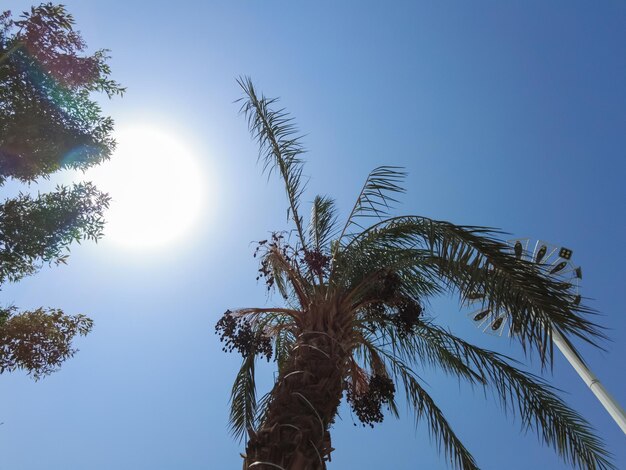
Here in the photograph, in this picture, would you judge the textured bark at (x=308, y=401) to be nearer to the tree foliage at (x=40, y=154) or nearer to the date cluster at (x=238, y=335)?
the date cluster at (x=238, y=335)

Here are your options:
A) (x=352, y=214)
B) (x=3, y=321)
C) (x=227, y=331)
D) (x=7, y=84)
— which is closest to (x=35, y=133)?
(x=7, y=84)

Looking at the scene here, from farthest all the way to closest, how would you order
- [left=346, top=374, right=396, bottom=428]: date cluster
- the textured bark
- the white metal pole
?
1. the white metal pole
2. [left=346, top=374, right=396, bottom=428]: date cluster
3. the textured bark

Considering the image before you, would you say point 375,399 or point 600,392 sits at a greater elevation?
point 600,392

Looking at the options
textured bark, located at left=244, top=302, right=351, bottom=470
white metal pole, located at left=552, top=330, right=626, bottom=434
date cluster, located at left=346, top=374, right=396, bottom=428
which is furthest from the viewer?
white metal pole, located at left=552, top=330, right=626, bottom=434

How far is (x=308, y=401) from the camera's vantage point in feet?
12.5

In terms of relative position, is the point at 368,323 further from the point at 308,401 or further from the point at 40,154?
the point at 40,154

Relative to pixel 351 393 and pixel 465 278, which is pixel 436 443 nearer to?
pixel 351 393

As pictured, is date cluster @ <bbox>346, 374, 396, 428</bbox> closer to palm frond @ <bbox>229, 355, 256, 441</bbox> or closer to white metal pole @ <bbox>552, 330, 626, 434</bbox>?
palm frond @ <bbox>229, 355, 256, 441</bbox>

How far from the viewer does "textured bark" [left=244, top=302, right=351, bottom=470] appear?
3.39 meters

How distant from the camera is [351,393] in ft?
20.1

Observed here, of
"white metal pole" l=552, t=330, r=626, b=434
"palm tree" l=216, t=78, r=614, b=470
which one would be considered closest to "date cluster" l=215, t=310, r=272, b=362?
"palm tree" l=216, t=78, r=614, b=470

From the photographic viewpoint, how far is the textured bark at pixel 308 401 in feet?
11.1

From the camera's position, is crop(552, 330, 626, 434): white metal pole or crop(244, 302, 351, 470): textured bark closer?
crop(244, 302, 351, 470): textured bark

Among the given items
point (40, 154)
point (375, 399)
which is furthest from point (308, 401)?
point (40, 154)
